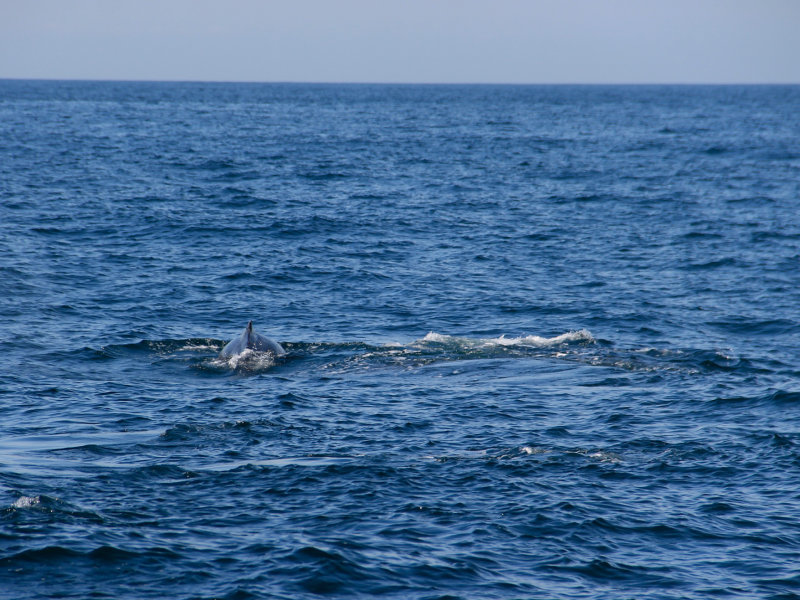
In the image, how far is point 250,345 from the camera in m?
27.7

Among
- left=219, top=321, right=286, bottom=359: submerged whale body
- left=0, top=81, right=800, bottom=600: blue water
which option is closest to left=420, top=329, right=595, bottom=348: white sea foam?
left=0, top=81, right=800, bottom=600: blue water

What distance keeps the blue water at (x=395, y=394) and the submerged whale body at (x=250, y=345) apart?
56cm

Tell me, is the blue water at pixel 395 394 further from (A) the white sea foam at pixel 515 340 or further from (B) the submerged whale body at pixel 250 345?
(B) the submerged whale body at pixel 250 345

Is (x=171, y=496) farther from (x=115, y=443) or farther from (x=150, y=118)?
(x=150, y=118)

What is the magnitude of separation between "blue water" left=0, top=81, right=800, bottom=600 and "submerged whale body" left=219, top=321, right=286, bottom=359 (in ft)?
1.84

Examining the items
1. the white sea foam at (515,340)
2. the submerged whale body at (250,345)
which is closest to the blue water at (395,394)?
the white sea foam at (515,340)

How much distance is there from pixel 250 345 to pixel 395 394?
5.36m

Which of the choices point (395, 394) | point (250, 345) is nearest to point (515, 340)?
point (395, 394)

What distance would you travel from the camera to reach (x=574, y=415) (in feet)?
76.7

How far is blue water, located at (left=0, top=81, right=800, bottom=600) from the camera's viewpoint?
51.5 feet

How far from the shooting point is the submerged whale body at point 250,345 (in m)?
27.7

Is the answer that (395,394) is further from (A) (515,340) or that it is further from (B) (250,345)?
(A) (515,340)

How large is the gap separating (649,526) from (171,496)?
9.28m

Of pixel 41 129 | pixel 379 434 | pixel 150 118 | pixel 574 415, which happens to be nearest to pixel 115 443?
pixel 379 434
